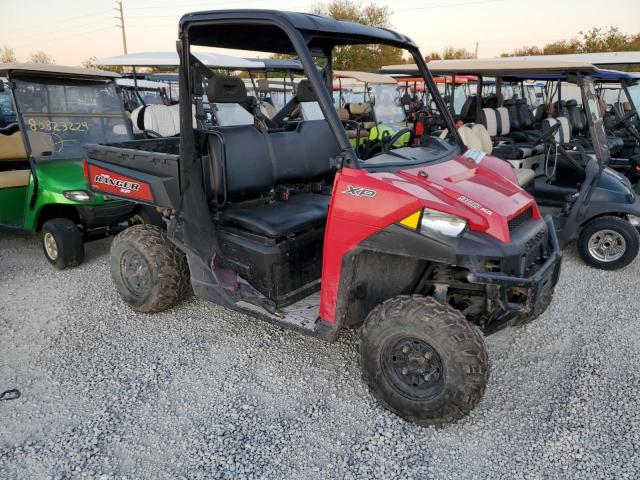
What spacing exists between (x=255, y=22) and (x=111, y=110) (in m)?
3.39

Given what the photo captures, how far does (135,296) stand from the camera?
3736 millimetres

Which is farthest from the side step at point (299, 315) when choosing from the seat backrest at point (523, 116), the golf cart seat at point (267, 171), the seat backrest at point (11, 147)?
the seat backrest at point (523, 116)

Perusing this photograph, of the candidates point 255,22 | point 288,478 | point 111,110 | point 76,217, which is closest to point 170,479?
point 288,478

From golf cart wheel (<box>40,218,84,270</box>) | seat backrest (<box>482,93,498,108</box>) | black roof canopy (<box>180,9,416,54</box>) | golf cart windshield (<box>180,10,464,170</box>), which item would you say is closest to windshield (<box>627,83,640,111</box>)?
seat backrest (<box>482,93,498,108</box>)

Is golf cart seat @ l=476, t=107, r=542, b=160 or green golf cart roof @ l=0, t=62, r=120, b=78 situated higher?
green golf cart roof @ l=0, t=62, r=120, b=78

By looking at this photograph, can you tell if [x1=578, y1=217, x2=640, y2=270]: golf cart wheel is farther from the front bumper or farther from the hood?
the front bumper

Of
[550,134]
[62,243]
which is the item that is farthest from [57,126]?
[550,134]

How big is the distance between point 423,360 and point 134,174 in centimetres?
224

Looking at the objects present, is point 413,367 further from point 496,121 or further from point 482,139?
point 496,121

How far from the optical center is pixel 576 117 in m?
8.48

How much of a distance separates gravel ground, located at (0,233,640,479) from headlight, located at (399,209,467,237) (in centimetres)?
101

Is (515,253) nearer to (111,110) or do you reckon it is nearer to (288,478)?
(288,478)

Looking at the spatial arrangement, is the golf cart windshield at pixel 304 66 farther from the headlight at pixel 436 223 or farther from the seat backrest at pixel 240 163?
the headlight at pixel 436 223

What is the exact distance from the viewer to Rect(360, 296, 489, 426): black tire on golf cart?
2352 millimetres
